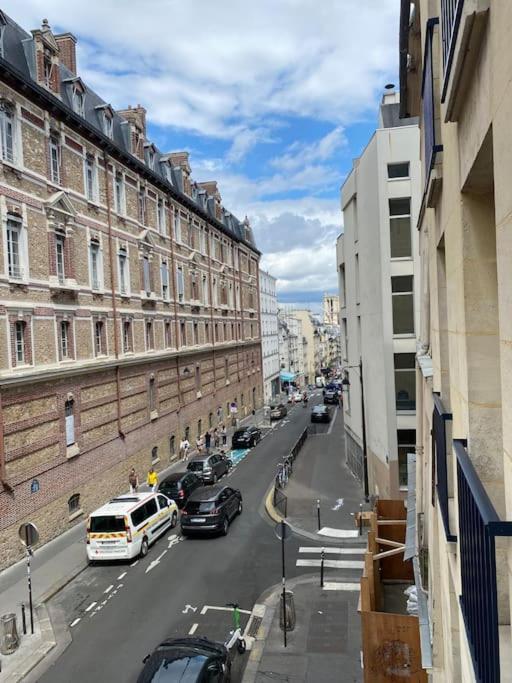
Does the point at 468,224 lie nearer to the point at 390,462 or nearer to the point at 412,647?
the point at 412,647

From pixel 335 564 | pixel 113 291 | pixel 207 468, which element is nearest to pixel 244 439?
pixel 207 468

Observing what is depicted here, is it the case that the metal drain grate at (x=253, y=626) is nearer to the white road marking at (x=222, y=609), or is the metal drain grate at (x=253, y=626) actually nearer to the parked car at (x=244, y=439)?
the white road marking at (x=222, y=609)

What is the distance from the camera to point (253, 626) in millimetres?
12430

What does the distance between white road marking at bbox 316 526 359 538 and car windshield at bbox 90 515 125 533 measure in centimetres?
670

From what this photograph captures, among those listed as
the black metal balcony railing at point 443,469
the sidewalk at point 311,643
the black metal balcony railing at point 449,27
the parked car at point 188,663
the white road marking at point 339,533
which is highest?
the black metal balcony railing at point 449,27

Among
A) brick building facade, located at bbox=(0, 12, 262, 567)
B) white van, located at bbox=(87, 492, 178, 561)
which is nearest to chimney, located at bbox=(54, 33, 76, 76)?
brick building facade, located at bbox=(0, 12, 262, 567)

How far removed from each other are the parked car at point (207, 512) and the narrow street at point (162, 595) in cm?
43

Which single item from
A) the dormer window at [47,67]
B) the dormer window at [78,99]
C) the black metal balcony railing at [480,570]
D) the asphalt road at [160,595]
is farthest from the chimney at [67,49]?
the black metal balcony railing at [480,570]

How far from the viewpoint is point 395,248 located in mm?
20531

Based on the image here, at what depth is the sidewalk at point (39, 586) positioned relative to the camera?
11250mm

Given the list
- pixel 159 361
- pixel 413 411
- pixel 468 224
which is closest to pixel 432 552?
pixel 468 224

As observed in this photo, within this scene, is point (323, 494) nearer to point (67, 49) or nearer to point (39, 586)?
point (39, 586)

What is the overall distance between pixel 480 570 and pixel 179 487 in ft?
69.1

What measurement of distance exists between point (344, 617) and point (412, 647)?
4.06m
